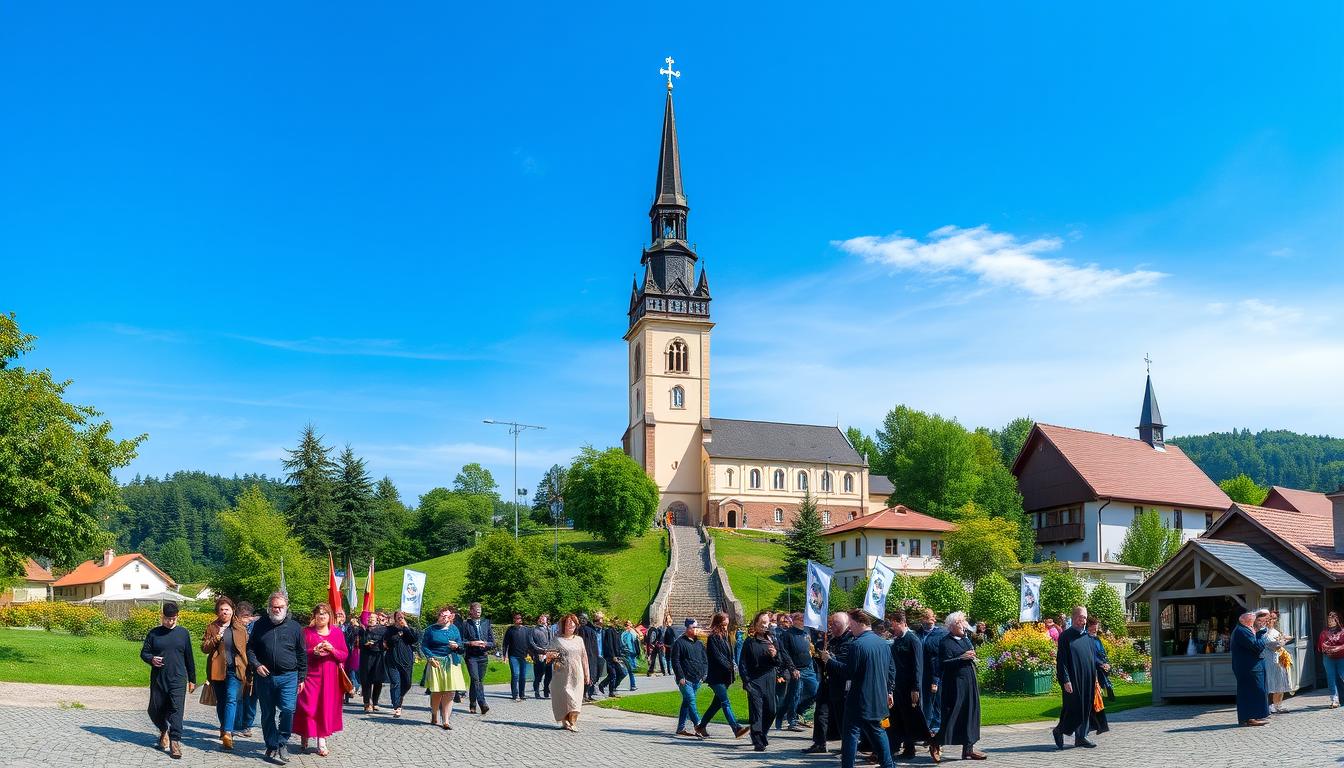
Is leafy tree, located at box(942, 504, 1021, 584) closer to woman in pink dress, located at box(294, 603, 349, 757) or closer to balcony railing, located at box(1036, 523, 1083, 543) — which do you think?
balcony railing, located at box(1036, 523, 1083, 543)

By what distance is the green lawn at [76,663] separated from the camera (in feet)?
78.4

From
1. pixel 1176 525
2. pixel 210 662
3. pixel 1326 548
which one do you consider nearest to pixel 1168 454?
pixel 1176 525

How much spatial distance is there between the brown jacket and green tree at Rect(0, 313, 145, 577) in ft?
41.4

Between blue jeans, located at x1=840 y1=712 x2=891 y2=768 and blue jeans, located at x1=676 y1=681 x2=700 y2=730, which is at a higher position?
blue jeans, located at x1=840 y1=712 x2=891 y2=768

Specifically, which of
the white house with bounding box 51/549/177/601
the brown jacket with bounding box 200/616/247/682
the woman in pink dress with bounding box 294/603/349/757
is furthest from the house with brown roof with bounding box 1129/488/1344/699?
the white house with bounding box 51/549/177/601

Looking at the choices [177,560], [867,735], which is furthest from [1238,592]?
[177,560]

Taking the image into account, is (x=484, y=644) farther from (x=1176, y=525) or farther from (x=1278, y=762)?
(x=1176, y=525)

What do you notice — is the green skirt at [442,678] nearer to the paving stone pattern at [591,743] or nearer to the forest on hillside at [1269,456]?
the paving stone pattern at [591,743]

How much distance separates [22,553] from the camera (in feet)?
87.9

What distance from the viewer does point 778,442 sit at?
93.4 metres

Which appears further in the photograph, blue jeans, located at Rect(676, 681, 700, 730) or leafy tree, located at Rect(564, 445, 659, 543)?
leafy tree, located at Rect(564, 445, 659, 543)

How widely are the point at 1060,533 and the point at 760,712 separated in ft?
197

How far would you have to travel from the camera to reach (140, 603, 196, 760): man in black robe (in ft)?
45.1

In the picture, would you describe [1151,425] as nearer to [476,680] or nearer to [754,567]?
[754,567]
